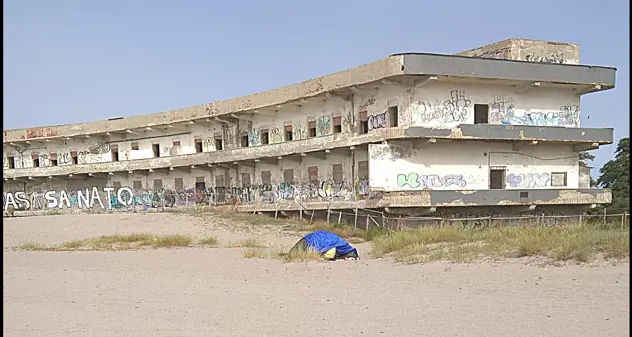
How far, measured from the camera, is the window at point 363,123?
2630 centimetres

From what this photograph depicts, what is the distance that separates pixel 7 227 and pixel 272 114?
14.3 m

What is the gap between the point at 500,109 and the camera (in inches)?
997

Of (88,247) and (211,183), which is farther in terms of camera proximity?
(211,183)

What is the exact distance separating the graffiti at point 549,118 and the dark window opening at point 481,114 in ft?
2.46

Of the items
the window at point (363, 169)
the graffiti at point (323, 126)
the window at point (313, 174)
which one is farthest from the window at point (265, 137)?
the window at point (363, 169)

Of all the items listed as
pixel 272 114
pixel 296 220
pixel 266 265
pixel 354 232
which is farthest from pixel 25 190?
pixel 266 265

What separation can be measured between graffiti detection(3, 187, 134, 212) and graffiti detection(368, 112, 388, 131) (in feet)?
62.9

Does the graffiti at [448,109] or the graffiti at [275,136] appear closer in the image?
the graffiti at [448,109]

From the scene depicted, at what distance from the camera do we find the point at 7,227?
2962 centimetres

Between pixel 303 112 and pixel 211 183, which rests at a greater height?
pixel 303 112

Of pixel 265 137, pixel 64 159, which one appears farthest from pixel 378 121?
pixel 64 159

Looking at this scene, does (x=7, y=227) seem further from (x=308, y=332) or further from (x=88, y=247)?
(x=308, y=332)

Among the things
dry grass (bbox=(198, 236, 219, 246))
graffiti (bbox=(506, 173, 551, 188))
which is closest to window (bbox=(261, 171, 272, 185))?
dry grass (bbox=(198, 236, 219, 246))

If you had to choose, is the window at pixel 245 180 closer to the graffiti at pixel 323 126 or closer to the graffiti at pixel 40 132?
the graffiti at pixel 323 126
